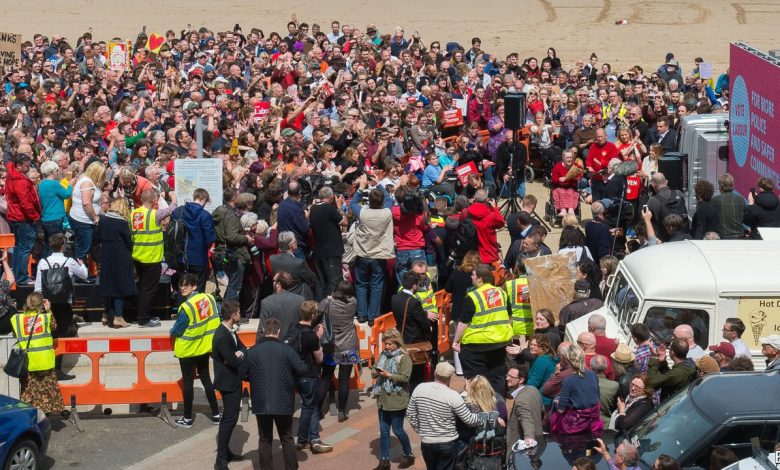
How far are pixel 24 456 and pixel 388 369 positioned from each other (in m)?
3.43

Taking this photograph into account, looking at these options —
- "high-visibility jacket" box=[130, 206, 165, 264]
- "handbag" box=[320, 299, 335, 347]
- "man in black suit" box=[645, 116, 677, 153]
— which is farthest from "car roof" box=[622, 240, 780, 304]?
"man in black suit" box=[645, 116, 677, 153]

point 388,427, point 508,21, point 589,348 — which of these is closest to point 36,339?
point 388,427

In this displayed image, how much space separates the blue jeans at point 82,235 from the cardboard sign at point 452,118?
9297mm

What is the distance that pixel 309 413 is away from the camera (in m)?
12.6

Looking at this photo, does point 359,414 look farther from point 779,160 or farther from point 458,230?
point 779,160

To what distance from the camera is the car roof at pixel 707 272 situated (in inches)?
484

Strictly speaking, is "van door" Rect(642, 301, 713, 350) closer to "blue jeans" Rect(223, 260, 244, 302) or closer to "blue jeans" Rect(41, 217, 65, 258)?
"blue jeans" Rect(223, 260, 244, 302)

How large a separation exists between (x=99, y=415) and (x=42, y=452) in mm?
1956

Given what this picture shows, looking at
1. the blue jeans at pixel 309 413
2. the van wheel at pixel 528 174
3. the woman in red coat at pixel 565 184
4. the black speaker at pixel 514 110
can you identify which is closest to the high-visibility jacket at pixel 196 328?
the blue jeans at pixel 309 413

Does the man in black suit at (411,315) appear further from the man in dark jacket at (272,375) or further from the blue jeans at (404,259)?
the blue jeans at (404,259)

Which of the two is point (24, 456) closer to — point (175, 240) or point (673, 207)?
point (175, 240)

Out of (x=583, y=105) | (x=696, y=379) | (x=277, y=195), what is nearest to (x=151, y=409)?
(x=277, y=195)

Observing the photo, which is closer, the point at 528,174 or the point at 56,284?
the point at 56,284

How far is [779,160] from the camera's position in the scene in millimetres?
17156
